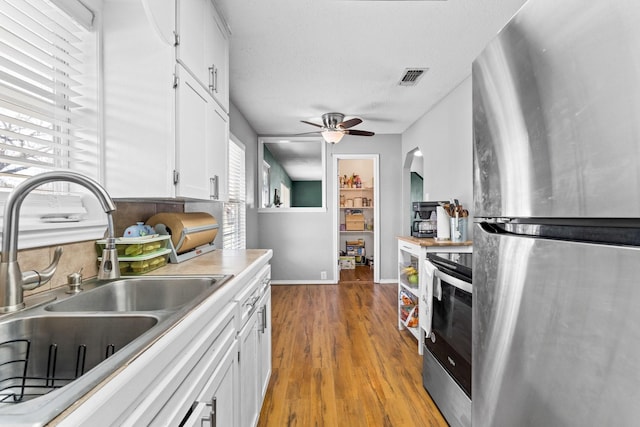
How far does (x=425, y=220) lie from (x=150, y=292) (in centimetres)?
297

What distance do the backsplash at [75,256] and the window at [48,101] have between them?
0.05 metres

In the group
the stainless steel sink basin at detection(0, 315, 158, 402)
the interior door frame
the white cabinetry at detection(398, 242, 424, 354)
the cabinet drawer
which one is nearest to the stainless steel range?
the white cabinetry at detection(398, 242, 424, 354)

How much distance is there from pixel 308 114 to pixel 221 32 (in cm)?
215

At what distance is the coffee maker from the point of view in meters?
3.56

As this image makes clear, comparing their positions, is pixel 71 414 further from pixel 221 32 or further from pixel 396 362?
pixel 396 362

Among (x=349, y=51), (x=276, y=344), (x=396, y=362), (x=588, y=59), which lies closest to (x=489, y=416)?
Result: (x=588, y=59)

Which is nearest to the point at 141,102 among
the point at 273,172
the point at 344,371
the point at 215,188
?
the point at 215,188

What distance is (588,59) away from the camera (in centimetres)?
51

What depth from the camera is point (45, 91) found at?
50.1 inches

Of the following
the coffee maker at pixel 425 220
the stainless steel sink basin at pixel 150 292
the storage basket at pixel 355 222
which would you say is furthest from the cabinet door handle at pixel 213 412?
the storage basket at pixel 355 222

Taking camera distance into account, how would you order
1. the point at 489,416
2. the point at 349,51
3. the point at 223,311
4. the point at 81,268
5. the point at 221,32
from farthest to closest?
the point at 349,51
the point at 221,32
the point at 81,268
the point at 223,311
the point at 489,416

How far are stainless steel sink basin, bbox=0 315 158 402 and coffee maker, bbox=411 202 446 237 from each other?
9.96 ft

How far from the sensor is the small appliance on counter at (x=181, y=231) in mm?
1887

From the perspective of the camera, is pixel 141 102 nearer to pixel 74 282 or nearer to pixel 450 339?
pixel 74 282
